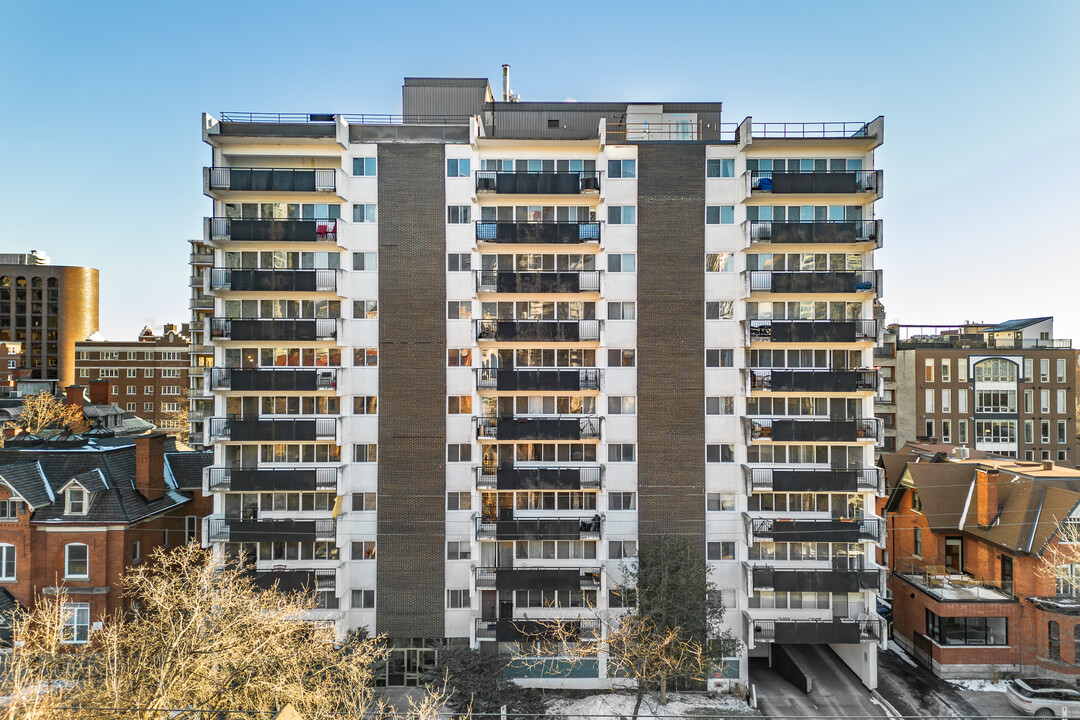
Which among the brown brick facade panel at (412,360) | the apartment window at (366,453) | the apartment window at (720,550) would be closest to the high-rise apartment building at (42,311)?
the apartment window at (366,453)

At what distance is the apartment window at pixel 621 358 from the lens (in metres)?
28.4

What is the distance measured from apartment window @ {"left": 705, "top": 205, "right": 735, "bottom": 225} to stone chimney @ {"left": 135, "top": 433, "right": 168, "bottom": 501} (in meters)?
31.2

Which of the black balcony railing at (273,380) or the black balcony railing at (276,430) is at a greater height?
the black balcony railing at (273,380)

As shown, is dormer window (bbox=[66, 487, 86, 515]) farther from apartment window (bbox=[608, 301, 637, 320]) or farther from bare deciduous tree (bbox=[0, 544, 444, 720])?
apartment window (bbox=[608, 301, 637, 320])

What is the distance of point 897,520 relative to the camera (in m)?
35.5

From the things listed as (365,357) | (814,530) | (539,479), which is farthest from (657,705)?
(365,357)

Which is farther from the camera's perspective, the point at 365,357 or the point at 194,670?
the point at 365,357

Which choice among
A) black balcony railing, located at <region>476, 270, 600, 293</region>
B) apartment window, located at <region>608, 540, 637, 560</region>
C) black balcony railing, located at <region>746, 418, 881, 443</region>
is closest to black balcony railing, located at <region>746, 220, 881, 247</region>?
black balcony railing, located at <region>476, 270, 600, 293</region>

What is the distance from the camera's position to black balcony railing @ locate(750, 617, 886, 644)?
2670cm

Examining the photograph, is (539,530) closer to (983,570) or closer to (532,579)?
(532,579)

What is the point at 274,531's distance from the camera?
1059 inches

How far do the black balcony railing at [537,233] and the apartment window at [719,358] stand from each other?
818 cm

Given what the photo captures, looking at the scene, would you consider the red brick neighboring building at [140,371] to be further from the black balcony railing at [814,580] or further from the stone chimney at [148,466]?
the black balcony railing at [814,580]

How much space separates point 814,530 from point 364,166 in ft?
94.9
